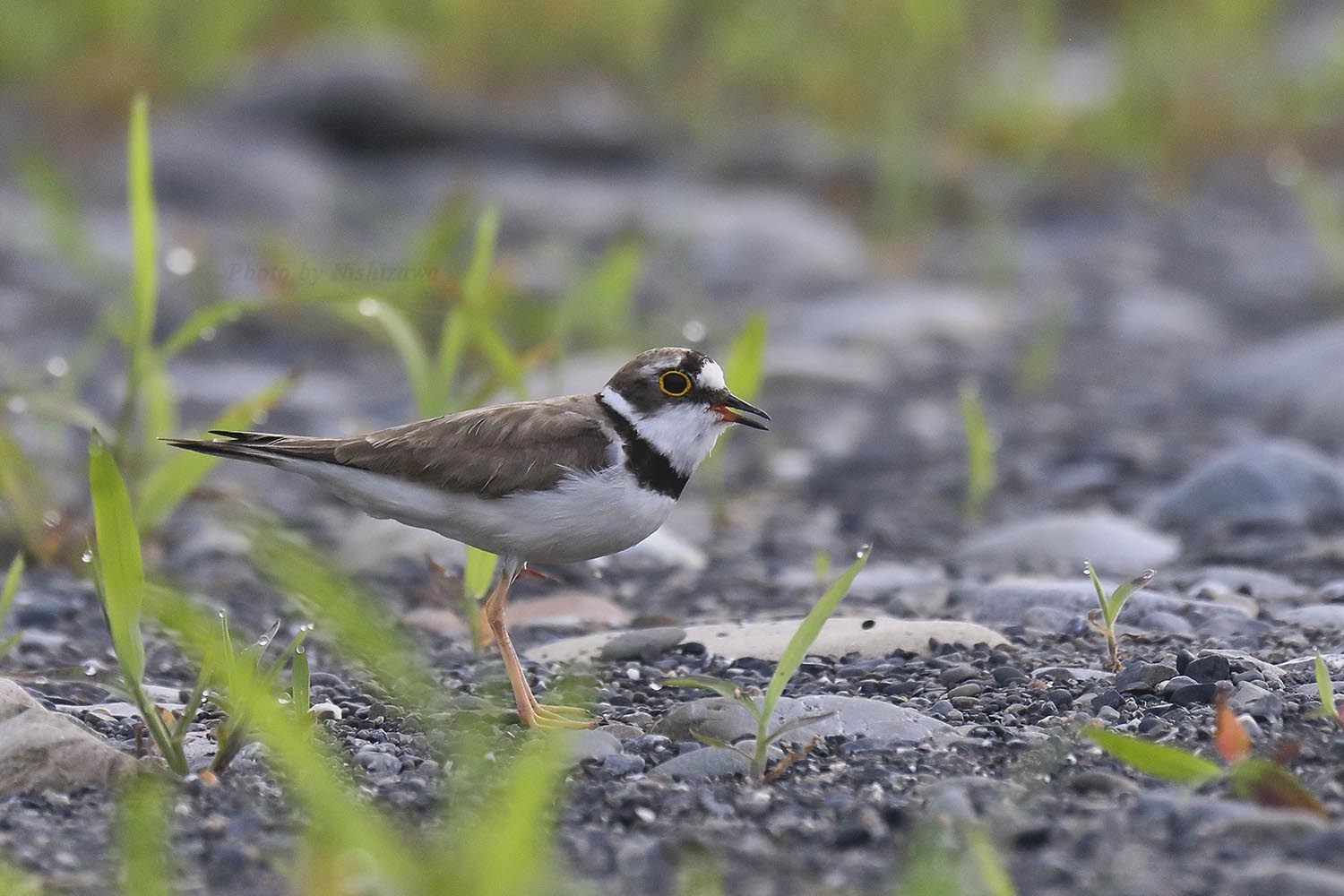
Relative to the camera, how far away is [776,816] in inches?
110

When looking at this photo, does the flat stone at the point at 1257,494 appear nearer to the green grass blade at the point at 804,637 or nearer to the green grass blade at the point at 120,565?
the green grass blade at the point at 804,637

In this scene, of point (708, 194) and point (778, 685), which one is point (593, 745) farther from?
point (708, 194)

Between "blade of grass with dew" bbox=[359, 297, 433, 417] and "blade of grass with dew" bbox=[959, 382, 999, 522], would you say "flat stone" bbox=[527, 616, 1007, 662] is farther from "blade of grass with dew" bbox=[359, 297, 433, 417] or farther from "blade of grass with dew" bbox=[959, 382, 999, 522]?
"blade of grass with dew" bbox=[959, 382, 999, 522]

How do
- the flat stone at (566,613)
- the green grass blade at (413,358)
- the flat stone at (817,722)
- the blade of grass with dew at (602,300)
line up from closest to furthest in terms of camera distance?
the flat stone at (817,722) < the flat stone at (566,613) < the green grass blade at (413,358) < the blade of grass with dew at (602,300)

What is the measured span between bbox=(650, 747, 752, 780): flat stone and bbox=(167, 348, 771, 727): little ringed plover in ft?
1.36

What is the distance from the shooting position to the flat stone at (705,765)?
3.04 m

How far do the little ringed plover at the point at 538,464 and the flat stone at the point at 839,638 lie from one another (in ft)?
1.42

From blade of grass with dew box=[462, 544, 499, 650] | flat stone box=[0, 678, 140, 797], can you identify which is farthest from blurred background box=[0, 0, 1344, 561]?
flat stone box=[0, 678, 140, 797]

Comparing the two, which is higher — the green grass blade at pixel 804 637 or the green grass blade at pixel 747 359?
the green grass blade at pixel 747 359

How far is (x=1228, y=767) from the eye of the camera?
2797 mm

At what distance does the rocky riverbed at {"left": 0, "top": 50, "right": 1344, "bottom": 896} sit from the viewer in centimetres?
276

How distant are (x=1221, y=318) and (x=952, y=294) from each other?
145cm

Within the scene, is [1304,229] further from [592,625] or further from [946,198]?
[592,625]

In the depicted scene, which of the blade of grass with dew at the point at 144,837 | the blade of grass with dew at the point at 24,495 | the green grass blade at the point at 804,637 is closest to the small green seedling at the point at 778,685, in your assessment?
the green grass blade at the point at 804,637
